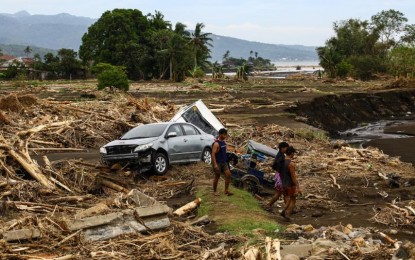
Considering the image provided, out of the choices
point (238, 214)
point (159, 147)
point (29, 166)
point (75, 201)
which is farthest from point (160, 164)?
point (238, 214)

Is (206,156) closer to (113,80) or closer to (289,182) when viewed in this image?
(289,182)

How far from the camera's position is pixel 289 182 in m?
13.9

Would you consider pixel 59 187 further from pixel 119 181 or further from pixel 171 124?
pixel 171 124

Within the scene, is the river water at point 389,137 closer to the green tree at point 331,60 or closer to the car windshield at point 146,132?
the car windshield at point 146,132

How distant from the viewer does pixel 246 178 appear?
57.9ft

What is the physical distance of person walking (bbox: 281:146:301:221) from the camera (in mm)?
13656

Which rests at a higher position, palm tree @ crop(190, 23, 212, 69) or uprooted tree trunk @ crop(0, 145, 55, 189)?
palm tree @ crop(190, 23, 212, 69)

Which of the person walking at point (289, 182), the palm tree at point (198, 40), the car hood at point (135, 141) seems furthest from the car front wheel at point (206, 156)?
the palm tree at point (198, 40)

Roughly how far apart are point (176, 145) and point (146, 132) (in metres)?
1.02

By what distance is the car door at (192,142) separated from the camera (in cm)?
1919

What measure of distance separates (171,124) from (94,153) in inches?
196

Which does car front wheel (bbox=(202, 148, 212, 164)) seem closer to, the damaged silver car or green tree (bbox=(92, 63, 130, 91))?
the damaged silver car

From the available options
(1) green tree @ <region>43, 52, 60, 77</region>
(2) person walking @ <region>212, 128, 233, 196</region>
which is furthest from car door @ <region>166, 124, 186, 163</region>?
(1) green tree @ <region>43, 52, 60, 77</region>

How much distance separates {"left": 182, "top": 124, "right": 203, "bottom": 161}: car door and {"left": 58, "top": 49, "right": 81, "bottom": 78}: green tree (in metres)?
82.8
